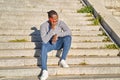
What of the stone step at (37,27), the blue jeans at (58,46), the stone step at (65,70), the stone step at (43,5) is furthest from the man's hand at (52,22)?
the stone step at (43,5)

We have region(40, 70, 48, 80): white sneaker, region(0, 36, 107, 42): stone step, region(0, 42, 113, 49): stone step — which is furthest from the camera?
region(0, 36, 107, 42): stone step

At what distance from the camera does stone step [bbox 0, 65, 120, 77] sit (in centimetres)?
603

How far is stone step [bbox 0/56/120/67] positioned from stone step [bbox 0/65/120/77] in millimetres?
152

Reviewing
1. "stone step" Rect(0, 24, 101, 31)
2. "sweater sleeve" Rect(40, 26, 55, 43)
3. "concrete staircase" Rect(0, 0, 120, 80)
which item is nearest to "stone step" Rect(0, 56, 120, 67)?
"concrete staircase" Rect(0, 0, 120, 80)

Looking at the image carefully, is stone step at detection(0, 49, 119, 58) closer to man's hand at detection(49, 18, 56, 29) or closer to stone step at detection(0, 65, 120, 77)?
stone step at detection(0, 65, 120, 77)

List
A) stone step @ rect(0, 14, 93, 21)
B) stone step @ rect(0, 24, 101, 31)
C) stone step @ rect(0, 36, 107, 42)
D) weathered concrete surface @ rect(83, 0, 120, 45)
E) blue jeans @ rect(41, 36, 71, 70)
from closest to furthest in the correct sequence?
blue jeans @ rect(41, 36, 71, 70)
stone step @ rect(0, 36, 107, 42)
weathered concrete surface @ rect(83, 0, 120, 45)
stone step @ rect(0, 24, 101, 31)
stone step @ rect(0, 14, 93, 21)

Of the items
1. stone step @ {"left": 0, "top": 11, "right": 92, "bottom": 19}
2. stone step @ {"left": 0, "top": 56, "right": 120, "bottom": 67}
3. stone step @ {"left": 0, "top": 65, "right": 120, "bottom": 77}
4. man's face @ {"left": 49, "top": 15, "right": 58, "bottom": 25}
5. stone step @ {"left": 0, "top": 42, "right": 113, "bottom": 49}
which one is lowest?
stone step @ {"left": 0, "top": 65, "right": 120, "bottom": 77}

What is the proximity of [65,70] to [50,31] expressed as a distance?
0.91 m

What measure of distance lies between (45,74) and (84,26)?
288 cm

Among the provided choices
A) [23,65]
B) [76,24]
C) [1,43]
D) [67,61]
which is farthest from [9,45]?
[76,24]

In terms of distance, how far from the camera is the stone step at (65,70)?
6.03 metres

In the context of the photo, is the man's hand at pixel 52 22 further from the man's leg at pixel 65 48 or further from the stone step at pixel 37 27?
the stone step at pixel 37 27

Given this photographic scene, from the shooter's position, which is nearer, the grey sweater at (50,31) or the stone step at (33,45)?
the grey sweater at (50,31)

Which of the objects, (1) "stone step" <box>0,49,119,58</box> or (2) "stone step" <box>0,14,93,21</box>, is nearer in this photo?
(1) "stone step" <box>0,49,119,58</box>
